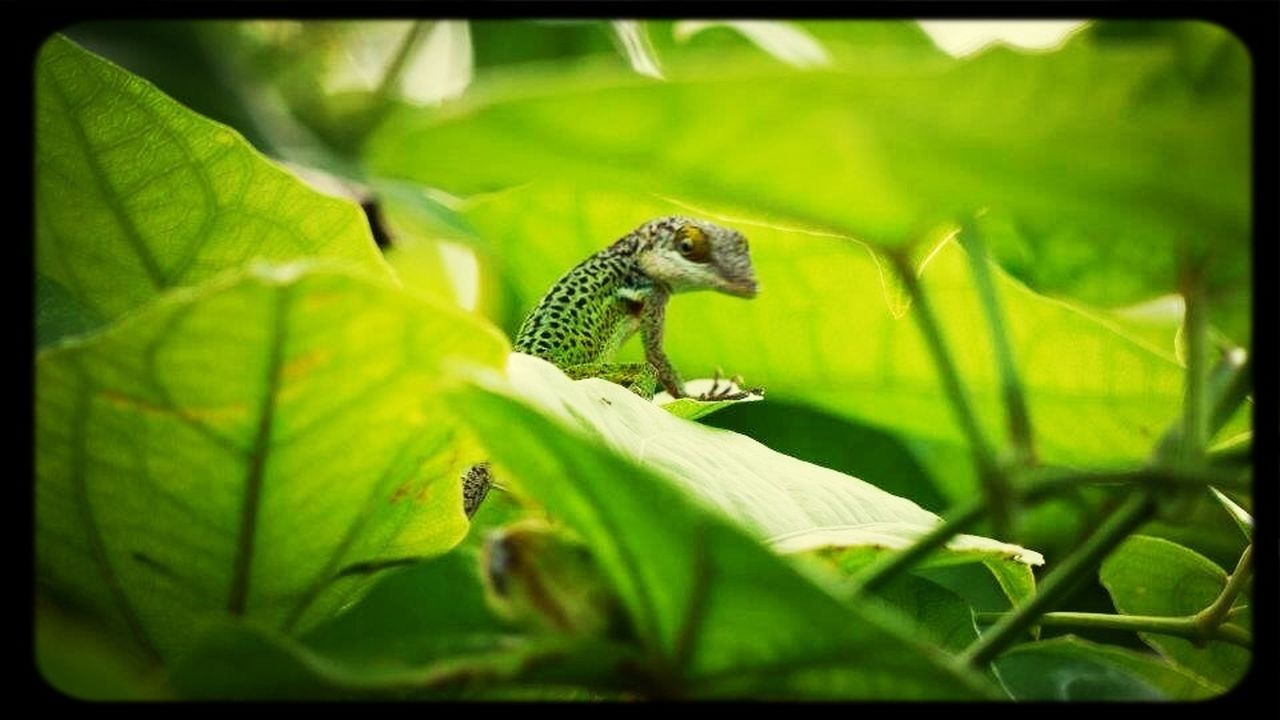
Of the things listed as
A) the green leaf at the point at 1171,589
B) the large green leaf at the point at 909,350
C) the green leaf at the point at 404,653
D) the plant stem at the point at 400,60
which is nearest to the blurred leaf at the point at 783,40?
the large green leaf at the point at 909,350

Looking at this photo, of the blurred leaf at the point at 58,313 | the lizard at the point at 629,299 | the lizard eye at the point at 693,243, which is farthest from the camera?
the lizard eye at the point at 693,243

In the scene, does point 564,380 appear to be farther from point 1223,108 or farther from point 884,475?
point 884,475

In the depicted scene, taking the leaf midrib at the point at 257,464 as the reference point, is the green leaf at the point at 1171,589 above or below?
below

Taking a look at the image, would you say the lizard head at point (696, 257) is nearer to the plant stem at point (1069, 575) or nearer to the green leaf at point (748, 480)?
the green leaf at point (748, 480)

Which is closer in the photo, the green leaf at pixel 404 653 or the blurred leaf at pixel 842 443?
the green leaf at pixel 404 653

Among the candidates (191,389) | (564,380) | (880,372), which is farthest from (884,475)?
(191,389)

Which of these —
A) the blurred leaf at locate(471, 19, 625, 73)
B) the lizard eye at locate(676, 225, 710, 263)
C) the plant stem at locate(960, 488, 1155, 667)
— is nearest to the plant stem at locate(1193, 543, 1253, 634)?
the plant stem at locate(960, 488, 1155, 667)

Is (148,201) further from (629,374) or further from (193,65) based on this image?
(193,65)

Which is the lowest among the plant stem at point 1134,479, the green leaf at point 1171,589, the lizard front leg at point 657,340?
the lizard front leg at point 657,340
